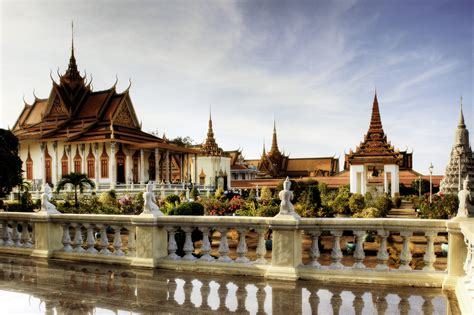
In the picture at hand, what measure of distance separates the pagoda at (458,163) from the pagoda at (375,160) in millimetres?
5138

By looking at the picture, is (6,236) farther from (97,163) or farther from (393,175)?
(393,175)

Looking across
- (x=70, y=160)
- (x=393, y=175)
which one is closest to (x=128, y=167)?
(x=70, y=160)

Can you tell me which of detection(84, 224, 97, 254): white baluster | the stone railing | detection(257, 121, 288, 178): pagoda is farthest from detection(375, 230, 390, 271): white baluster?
detection(257, 121, 288, 178): pagoda

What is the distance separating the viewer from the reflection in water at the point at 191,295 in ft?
15.9

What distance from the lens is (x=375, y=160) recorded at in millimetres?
42500

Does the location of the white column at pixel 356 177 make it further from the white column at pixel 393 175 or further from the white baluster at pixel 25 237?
the white baluster at pixel 25 237

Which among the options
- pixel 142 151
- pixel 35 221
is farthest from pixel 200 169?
pixel 35 221

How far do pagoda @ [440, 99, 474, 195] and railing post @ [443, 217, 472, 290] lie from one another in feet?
107

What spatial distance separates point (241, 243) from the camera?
666 centimetres

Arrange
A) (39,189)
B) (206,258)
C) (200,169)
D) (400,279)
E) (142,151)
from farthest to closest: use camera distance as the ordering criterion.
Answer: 1. (200,169)
2. (142,151)
3. (39,189)
4. (206,258)
5. (400,279)

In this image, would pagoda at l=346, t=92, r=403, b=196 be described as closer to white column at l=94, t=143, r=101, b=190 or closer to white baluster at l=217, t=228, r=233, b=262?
white column at l=94, t=143, r=101, b=190

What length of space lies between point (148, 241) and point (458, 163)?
35641 mm

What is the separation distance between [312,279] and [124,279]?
2792 mm

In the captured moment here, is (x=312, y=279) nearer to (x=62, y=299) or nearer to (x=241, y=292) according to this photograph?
(x=241, y=292)
